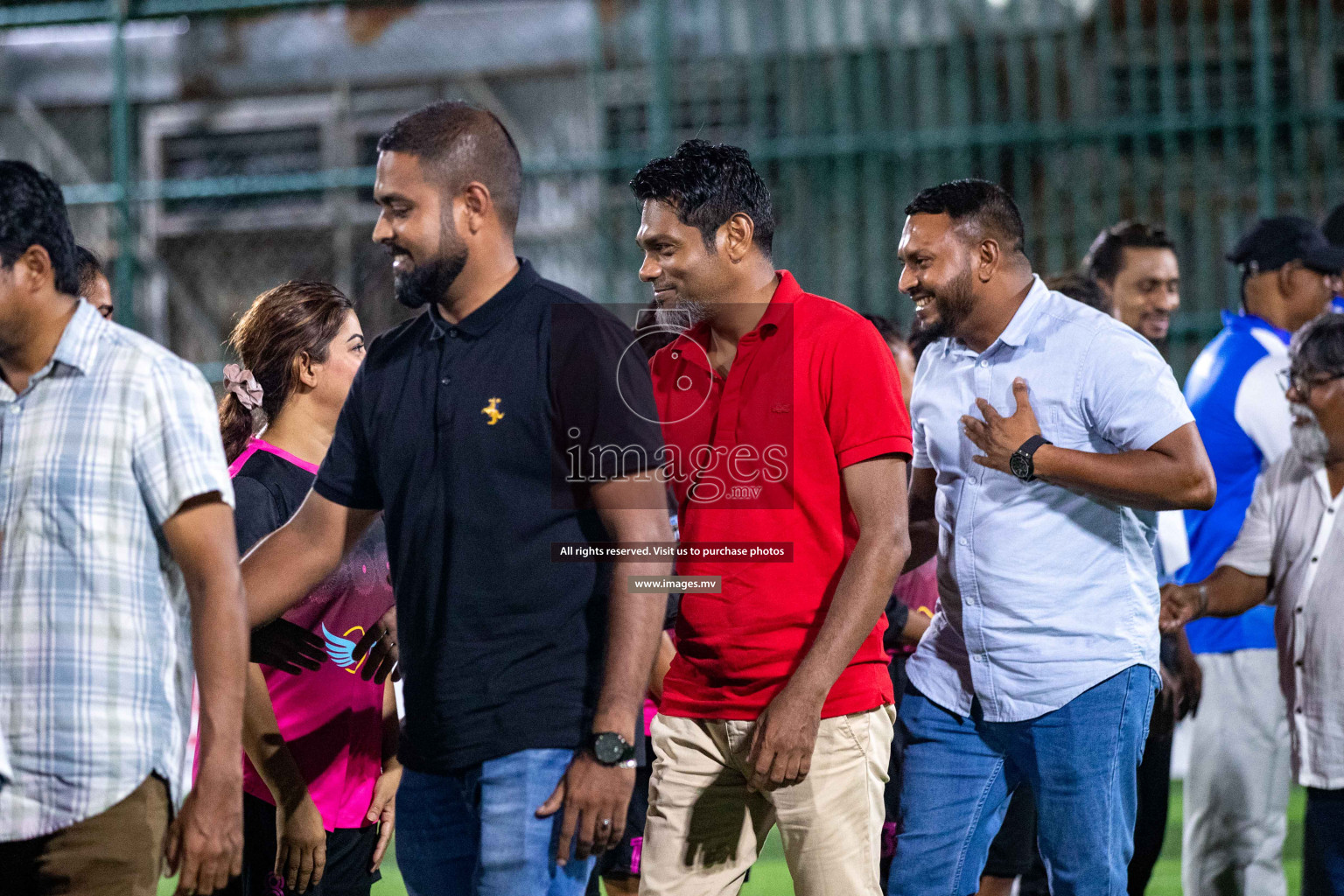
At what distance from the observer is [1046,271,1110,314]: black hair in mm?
4363

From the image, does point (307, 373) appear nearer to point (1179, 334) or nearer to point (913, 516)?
point (913, 516)

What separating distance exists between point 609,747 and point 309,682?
3.49 feet

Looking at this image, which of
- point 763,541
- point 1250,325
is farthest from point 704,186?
point 1250,325

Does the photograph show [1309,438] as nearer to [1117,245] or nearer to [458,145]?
[1117,245]

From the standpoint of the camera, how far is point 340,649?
10.5 ft

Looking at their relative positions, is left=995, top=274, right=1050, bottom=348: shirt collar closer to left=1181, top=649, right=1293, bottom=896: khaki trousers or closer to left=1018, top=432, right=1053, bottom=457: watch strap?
left=1018, top=432, right=1053, bottom=457: watch strap

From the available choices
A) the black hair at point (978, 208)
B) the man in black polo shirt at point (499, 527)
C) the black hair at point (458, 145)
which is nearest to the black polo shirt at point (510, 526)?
the man in black polo shirt at point (499, 527)

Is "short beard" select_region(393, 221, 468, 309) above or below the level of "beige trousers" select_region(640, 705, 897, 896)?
above

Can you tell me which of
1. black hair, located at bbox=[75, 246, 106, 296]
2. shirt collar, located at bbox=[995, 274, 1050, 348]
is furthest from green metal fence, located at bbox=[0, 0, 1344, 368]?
shirt collar, located at bbox=[995, 274, 1050, 348]

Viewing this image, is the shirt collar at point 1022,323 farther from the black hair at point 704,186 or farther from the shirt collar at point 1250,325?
the shirt collar at point 1250,325

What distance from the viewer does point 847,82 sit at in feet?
27.3

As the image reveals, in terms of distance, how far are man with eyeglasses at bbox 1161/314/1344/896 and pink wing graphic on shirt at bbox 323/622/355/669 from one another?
2.27 meters

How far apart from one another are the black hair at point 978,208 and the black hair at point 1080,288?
0.86 m

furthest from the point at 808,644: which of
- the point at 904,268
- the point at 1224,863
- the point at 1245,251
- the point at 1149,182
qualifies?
the point at 1149,182
